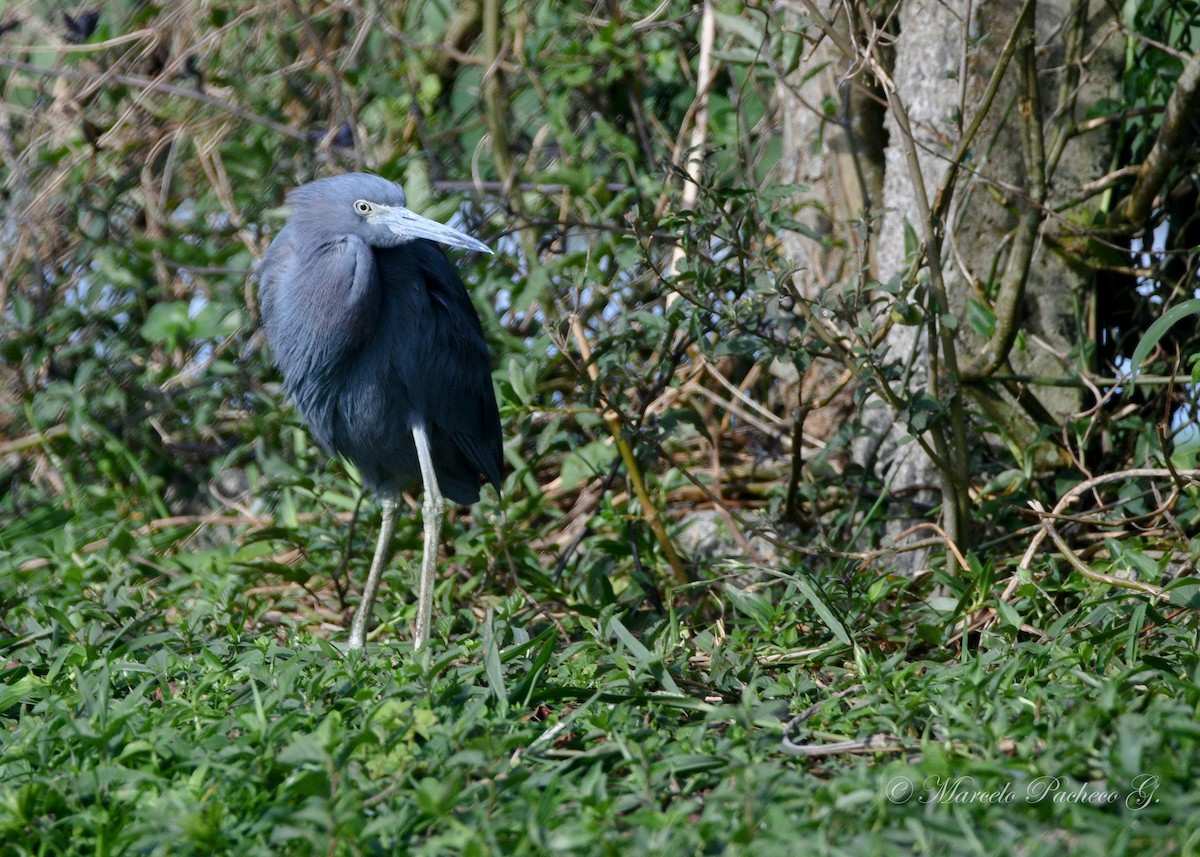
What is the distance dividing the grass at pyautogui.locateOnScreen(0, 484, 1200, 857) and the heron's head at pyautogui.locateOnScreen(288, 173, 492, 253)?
1106 mm

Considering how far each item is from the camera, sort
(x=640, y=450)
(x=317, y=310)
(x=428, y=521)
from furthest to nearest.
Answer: (x=640, y=450) < (x=428, y=521) < (x=317, y=310)

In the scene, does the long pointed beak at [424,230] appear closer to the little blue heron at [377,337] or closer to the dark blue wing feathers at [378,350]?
the little blue heron at [377,337]

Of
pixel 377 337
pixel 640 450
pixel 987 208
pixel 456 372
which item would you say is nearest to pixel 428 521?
pixel 456 372

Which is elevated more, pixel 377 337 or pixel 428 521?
pixel 377 337

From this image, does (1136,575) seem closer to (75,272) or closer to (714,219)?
(714,219)

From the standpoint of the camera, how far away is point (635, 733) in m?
2.37

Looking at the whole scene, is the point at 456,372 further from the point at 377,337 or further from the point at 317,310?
the point at 317,310

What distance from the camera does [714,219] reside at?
10.7 ft

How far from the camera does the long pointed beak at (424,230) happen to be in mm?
3309
